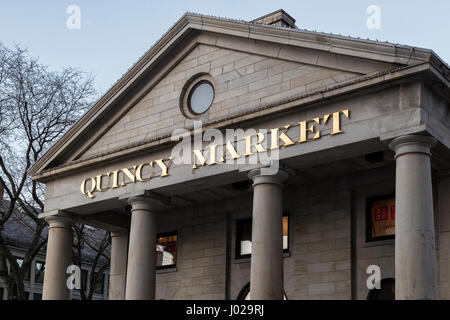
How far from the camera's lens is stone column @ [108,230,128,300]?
32781 mm

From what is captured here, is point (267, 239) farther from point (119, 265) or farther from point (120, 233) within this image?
point (119, 265)

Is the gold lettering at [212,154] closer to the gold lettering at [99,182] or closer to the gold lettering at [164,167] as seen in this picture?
the gold lettering at [164,167]

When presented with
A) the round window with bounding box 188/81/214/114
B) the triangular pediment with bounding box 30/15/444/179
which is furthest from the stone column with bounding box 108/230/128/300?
the round window with bounding box 188/81/214/114

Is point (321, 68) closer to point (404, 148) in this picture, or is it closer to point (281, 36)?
point (281, 36)

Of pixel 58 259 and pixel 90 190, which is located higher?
pixel 90 190

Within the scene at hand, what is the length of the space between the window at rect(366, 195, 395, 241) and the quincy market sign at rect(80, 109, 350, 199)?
461cm

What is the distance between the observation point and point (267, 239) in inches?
906

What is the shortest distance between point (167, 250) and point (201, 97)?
309 inches

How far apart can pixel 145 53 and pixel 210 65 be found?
3023mm

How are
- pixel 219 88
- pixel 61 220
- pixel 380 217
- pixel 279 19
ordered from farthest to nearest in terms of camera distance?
pixel 61 220 < pixel 279 19 < pixel 219 88 < pixel 380 217

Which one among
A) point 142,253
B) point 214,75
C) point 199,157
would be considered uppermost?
point 214,75

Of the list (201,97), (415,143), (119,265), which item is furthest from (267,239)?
(119,265)

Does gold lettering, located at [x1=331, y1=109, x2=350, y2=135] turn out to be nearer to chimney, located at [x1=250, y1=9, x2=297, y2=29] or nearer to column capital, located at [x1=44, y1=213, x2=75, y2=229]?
chimney, located at [x1=250, y1=9, x2=297, y2=29]

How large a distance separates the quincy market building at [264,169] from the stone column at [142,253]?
49mm
